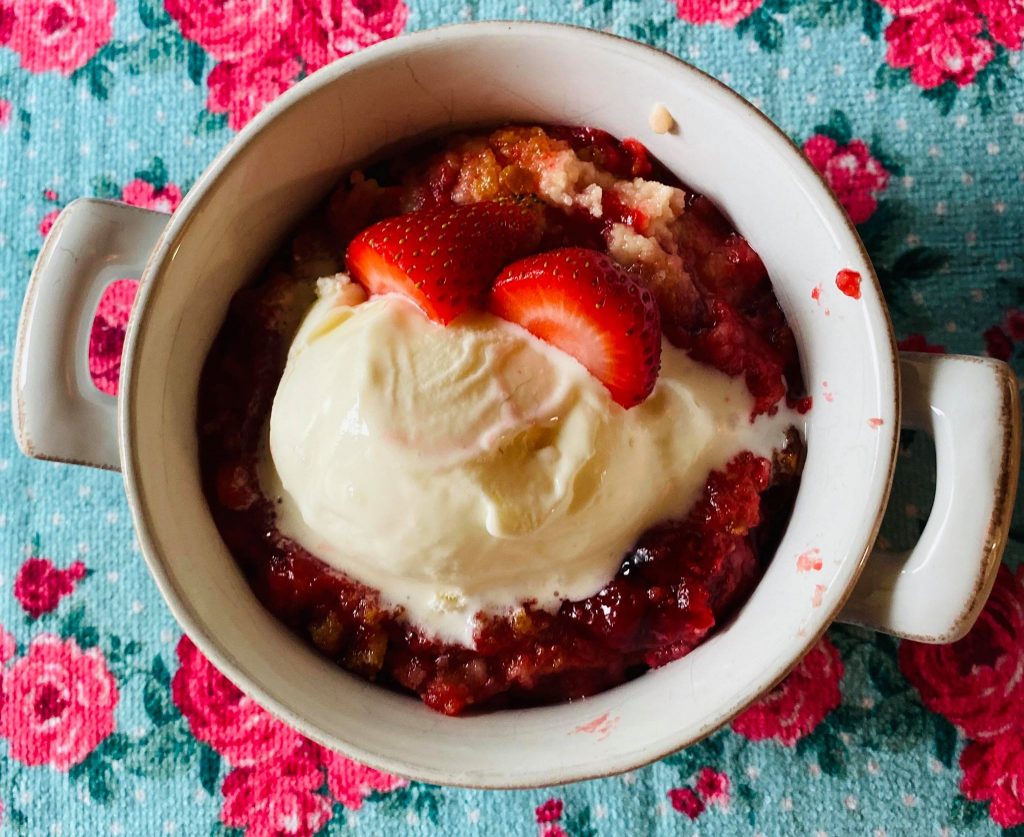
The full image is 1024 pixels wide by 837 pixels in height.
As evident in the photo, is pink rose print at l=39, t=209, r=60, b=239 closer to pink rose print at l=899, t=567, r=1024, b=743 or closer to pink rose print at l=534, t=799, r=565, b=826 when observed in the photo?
pink rose print at l=534, t=799, r=565, b=826

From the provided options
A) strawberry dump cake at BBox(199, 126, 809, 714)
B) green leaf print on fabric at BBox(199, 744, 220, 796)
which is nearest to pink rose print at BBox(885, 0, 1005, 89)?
strawberry dump cake at BBox(199, 126, 809, 714)

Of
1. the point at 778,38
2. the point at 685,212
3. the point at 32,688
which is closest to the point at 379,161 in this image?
the point at 685,212

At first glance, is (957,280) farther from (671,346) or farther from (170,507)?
(170,507)

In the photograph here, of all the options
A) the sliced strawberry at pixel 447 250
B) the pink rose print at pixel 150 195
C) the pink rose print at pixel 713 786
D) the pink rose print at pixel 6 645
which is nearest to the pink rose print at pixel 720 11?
the sliced strawberry at pixel 447 250

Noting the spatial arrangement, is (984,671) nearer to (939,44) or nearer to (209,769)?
(939,44)

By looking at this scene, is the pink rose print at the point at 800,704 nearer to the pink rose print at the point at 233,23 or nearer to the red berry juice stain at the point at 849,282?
the red berry juice stain at the point at 849,282
